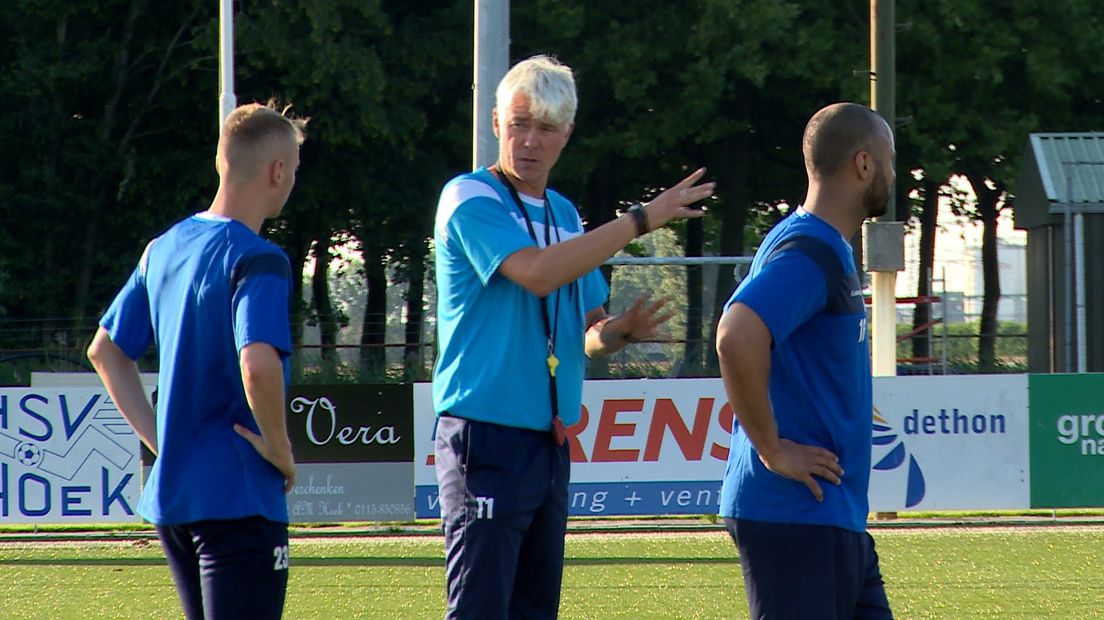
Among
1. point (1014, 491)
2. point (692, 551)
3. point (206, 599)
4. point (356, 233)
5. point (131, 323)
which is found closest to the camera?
point (206, 599)

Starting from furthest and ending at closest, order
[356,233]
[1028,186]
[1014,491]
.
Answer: [356,233] < [1028,186] < [1014,491]

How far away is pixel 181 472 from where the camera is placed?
10.9 ft

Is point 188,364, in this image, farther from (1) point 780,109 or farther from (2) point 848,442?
(1) point 780,109

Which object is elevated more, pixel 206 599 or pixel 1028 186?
pixel 1028 186

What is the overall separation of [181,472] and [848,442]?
5.07 feet

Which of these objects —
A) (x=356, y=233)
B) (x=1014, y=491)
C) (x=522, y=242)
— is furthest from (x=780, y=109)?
(x=522, y=242)

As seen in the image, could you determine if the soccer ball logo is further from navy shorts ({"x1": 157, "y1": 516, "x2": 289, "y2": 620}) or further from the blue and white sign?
navy shorts ({"x1": 157, "y1": 516, "x2": 289, "y2": 620})

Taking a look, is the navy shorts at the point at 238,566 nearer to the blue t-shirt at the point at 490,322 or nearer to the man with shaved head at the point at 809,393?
the blue t-shirt at the point at 490,322

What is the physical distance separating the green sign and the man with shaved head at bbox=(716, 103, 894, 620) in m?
8.43

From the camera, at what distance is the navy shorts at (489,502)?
346 cm

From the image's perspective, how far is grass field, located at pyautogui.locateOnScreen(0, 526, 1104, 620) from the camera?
A: 7727 mm

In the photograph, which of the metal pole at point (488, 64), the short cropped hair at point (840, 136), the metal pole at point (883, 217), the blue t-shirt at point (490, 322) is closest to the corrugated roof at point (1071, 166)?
the metal pole at point (883, 217)

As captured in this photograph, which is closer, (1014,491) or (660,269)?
(1014,491)

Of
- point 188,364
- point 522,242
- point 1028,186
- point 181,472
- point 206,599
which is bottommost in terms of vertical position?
point 206,599
